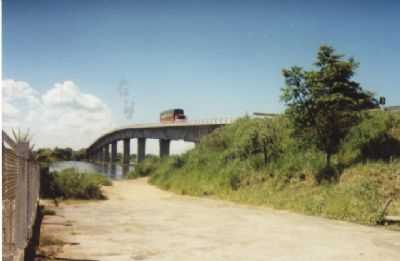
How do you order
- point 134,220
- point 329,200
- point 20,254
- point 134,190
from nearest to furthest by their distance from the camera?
point 20,254
point 134,220
point 329,200
point 134,190

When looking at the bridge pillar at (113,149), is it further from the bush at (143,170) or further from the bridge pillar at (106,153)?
the bush at (143,170)

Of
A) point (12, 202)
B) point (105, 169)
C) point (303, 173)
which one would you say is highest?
point (12, 202)

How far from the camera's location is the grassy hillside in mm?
16656

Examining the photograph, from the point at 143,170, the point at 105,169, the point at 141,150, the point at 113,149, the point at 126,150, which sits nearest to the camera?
the point at 143,170

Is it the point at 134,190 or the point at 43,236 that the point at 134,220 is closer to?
the point at 43,236

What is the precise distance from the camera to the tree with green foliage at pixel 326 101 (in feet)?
68.2

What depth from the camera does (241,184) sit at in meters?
24.2

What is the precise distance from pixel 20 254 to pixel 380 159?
55.1 ft

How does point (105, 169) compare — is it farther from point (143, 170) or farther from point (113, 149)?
point (143, 170)

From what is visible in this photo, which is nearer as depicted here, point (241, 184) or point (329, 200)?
point (329, 200)

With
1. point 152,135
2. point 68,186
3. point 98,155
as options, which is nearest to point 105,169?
point 152,135

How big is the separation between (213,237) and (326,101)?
1179 centimetres

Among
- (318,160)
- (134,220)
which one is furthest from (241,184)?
(134,220)

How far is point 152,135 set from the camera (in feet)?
220
